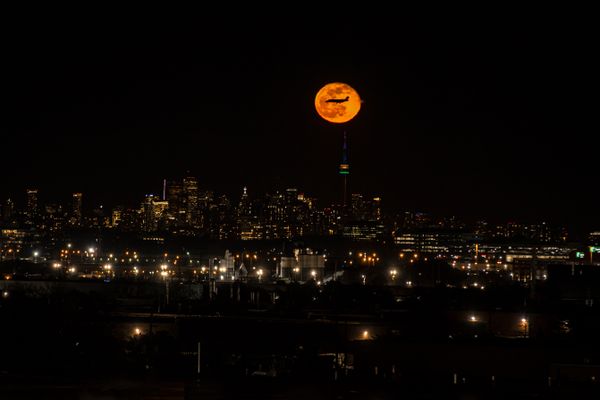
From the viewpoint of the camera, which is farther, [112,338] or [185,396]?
[112,338]

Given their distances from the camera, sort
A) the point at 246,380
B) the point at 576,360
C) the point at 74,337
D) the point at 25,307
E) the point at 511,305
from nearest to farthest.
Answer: the point at 246,380
the point at 576,360
the point at 74,337
the point at 25,307
the point at 511,305

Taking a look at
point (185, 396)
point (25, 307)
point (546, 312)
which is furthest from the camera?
point (546, 312)

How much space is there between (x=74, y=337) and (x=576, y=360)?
26.1ft

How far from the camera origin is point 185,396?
7.62 metres

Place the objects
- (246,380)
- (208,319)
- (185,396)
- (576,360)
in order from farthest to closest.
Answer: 1. (208,319)
2. (576,360)
3. (246,380)
4. (185,396)

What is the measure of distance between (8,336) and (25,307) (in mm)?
2399

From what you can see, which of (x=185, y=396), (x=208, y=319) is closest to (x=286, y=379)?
(x=185, y=396)

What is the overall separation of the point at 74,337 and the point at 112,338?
2.19 ft

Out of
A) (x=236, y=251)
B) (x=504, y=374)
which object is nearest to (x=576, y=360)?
(x=504, y=374)

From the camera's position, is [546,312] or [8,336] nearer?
[8,336]

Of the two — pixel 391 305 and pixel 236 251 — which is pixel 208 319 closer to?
pixel 391 305

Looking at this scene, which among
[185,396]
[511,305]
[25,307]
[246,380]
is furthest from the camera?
[511,305]

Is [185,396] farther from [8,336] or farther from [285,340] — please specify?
[285,340]

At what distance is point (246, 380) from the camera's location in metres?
8.77
